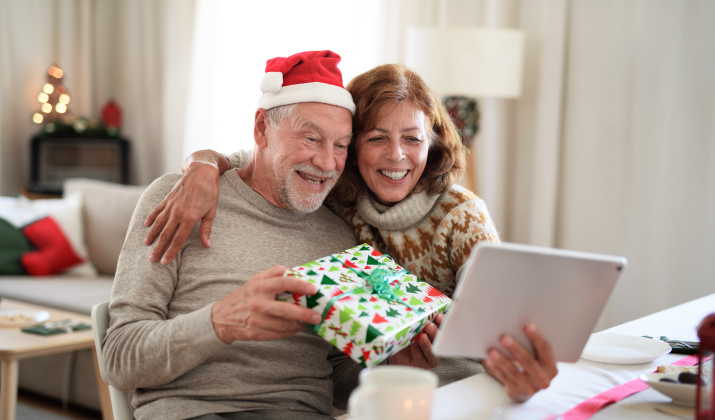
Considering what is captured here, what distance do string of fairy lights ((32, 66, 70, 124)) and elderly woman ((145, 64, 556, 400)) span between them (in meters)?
4.26

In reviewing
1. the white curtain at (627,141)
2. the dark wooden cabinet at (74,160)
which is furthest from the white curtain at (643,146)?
the dark wooden cabinet at (74,160)

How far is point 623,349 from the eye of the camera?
48.3 inches

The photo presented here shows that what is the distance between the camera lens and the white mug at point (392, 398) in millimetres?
694

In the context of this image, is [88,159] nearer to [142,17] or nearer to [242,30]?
[142,17]

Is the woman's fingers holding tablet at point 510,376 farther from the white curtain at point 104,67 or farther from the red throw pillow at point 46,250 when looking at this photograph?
the white curtain at point 104,67

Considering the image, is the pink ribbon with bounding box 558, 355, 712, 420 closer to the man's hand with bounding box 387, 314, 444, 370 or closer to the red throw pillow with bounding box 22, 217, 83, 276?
the man's hand with bounding box 387, 314, 444, 370

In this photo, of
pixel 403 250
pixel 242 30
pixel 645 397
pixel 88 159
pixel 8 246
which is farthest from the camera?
pixel 88 159

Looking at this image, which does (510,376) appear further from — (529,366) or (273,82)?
(273,82)

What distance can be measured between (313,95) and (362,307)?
0.66m

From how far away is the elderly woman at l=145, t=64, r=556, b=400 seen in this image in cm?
140

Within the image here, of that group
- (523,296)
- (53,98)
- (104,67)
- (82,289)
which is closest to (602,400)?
(523,296)

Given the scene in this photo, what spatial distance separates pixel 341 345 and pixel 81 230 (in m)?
3.08

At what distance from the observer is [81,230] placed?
11.9 feet

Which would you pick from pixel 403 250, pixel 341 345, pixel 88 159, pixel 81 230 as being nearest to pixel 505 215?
A: pixel 403 250
